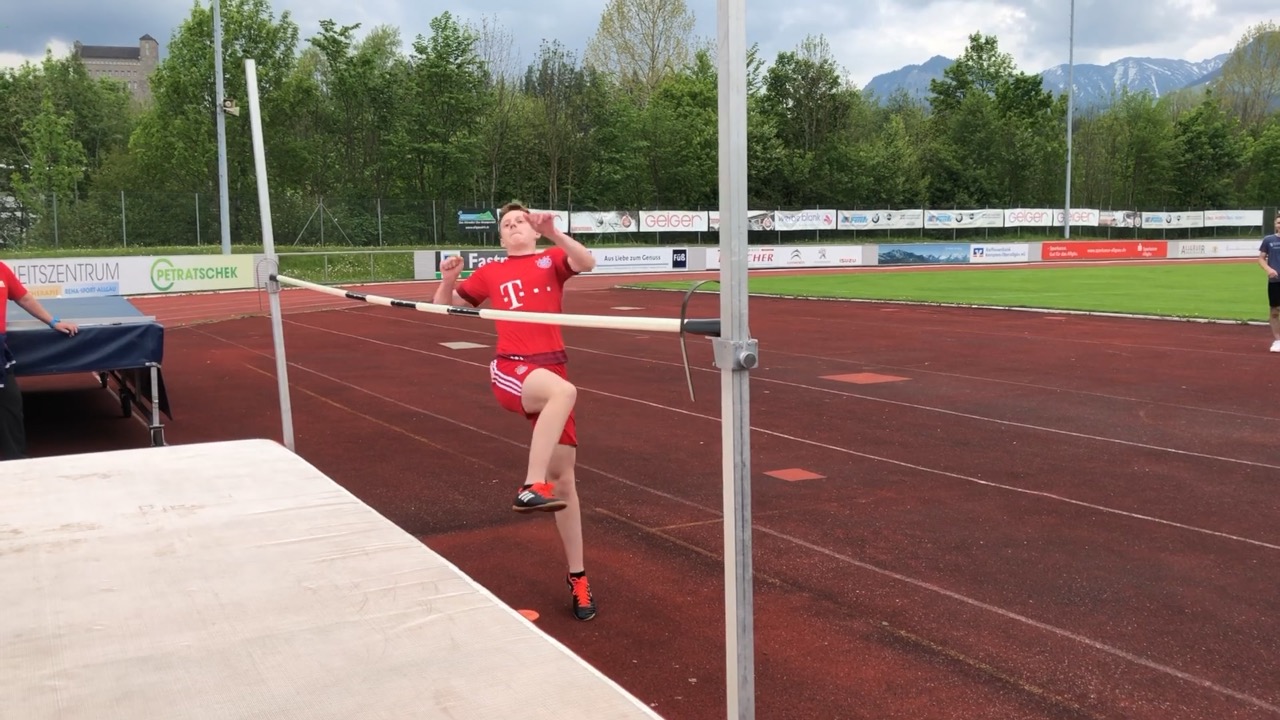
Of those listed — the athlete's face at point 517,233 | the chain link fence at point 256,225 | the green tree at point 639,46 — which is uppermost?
the green tree at point 639,46

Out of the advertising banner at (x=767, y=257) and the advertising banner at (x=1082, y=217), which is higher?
the advertising banner at (x=1082, y=217)

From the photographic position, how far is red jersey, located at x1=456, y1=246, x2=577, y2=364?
495 centimetres

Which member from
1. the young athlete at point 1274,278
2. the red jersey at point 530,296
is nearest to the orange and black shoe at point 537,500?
the red jersey at point 530,296

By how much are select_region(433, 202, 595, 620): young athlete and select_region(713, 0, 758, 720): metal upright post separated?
6.24ft

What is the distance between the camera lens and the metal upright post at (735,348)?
2.75 metres

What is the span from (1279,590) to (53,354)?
8.90 m

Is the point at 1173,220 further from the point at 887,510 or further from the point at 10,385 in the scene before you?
the point at 10,385

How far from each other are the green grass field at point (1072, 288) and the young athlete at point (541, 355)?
17477 millimetres

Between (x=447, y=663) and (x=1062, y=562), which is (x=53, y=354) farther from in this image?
(x=1062, y=562)

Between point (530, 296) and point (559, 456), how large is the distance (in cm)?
83

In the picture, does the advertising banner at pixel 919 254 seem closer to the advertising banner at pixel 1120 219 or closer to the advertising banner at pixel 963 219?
the advertising banner at pixel 963 219

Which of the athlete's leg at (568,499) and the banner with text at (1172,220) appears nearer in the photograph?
the athlete's leg at (568,499)

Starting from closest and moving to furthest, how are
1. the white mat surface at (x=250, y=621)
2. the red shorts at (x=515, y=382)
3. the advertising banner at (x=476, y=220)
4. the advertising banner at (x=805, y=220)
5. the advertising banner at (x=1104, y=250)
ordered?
the white mat surface at (x=250, y=621)
the red shorts at (x=515, y=382)
the advertising banner at (x=476, y=220)
the advertising banner at (x=805, y=220)
the advertising banner at (x=1104, y=250)

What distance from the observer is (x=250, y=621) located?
3877mm
